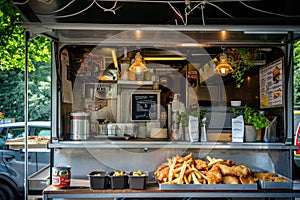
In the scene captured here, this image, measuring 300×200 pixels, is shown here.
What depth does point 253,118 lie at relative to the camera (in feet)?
10.6

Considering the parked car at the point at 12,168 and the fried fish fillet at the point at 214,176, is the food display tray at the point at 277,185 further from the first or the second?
the parked car at the point at 12,168

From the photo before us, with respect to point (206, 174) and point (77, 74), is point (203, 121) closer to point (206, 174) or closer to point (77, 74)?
point (206, 174)

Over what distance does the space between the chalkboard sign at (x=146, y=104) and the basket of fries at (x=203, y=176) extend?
1886mm

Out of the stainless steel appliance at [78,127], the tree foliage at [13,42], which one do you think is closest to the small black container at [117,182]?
the stainless steel appliance at [78,127]

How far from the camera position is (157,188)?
2.82 meters

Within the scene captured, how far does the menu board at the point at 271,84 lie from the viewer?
339cm

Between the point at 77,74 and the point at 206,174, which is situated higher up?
the point at 77,74

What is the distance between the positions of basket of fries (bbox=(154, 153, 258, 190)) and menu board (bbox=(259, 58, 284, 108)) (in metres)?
1.04

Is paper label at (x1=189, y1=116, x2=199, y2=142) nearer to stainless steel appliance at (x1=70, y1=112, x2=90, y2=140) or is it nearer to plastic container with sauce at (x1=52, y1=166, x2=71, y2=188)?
stainless steel appliance at (x1=70, y1=112, x2=90, y2=140)

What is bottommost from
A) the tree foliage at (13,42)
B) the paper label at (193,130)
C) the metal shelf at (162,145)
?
the metal shelf at (162,145)

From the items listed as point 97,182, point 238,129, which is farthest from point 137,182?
point 238,129

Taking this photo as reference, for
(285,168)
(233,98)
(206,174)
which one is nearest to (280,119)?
(285,168)

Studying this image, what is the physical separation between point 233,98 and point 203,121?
72.2 inches

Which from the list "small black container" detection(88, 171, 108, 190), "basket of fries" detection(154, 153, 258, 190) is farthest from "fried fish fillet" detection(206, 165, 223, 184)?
"small black container" detection(88, 171, 108, 190)
